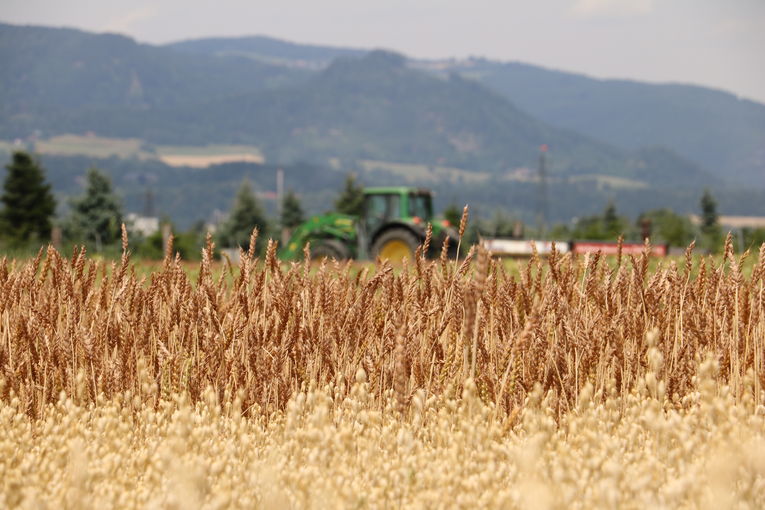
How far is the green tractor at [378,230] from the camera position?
25797 mm

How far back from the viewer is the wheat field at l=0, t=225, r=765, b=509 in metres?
3.37

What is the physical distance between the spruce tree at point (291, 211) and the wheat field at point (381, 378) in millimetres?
85435

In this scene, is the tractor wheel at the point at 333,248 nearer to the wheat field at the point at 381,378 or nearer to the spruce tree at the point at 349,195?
the wheat field at the point at 381,378

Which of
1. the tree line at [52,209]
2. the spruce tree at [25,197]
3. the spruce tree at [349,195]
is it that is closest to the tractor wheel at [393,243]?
the tree line at [52,209]

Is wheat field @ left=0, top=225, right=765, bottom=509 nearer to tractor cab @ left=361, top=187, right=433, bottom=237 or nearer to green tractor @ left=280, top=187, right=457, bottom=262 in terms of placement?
green tractor @ left=280, top=187, right=457, bottom=262

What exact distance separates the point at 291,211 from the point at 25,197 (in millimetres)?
36116

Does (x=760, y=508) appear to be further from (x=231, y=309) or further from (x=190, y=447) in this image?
(x=231, y=309)

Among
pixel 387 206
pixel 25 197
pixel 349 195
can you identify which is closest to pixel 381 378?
pixel 387 206

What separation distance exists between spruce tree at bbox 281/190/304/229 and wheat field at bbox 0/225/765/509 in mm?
85435

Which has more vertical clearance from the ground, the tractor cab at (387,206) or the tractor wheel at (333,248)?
the tractor cab at (387,206)

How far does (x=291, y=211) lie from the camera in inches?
3647

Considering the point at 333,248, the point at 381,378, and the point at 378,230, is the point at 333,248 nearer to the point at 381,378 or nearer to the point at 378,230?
the point at 378,230

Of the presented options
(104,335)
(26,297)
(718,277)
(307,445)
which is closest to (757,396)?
(718,277)

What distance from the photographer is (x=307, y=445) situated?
12.1 ft
